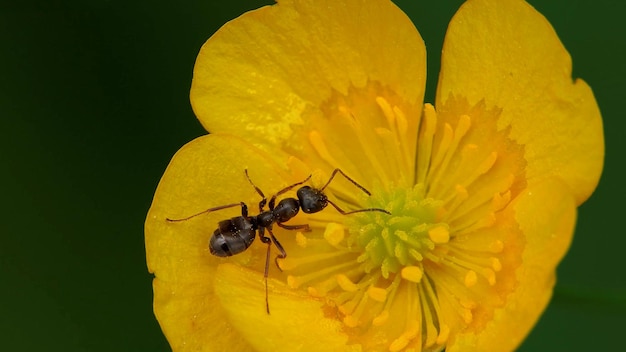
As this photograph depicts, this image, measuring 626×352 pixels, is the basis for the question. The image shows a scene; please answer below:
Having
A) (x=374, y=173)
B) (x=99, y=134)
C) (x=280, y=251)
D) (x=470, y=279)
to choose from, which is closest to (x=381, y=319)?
(x=470, y=279)

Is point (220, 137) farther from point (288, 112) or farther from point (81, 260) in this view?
point (81, 260)

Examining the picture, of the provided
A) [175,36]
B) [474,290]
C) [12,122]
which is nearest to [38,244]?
[12,122]

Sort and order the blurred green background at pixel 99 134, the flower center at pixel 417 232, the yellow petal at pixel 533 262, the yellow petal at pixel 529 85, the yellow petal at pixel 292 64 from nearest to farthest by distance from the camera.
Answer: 1. the yellow petal at pixel 533 262
2. the yellow petal at pixel 529 85
3. the flower center at pixel 417 232
4. the yellow petal at pixel 292 64
5. the blurred green background at pixel 99 134

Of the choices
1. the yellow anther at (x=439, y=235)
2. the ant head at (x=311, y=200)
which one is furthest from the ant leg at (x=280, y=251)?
the yellow anther at (x=439, y=235)

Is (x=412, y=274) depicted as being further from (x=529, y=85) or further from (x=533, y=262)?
(x=529, y=85)

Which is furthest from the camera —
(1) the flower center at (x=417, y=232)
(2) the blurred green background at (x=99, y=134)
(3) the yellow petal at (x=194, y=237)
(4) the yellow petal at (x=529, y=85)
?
(2) the blurred green background at (x=99, y=134)

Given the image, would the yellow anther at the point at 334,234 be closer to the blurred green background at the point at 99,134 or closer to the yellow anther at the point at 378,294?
the yellow anther at the point at 378,294
